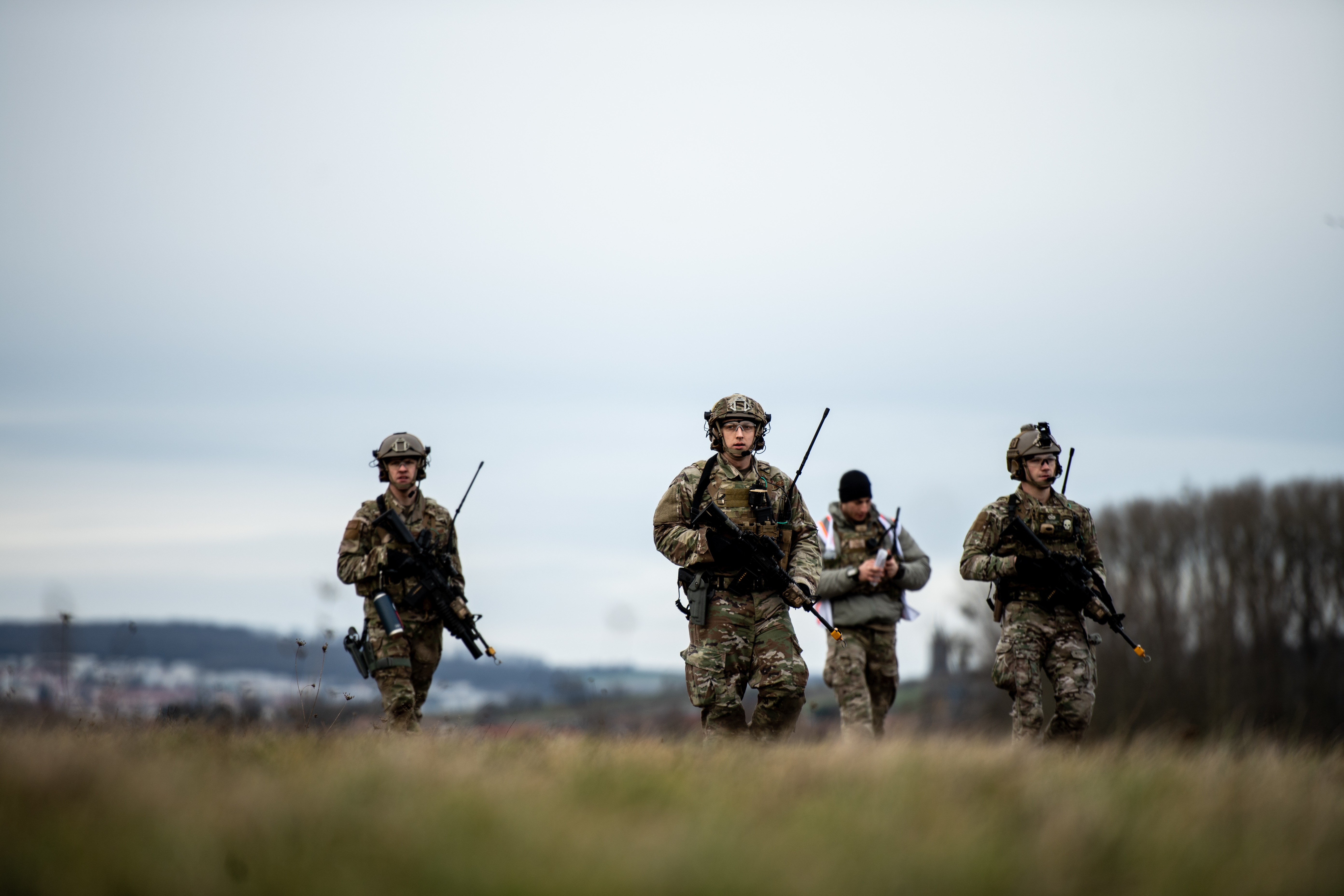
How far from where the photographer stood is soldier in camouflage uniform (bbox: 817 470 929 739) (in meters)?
11.0

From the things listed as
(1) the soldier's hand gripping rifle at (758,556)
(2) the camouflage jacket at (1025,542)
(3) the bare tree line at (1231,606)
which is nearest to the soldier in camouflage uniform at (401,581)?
(1) the soldier's hand gripping rifle at (758,556)

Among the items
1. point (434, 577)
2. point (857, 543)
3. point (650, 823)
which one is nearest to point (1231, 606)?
point (857, 543)

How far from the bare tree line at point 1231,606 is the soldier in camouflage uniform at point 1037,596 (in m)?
39.4

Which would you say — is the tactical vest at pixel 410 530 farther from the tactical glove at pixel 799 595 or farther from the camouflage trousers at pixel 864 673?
the camouflage trousers at pixel 864 673

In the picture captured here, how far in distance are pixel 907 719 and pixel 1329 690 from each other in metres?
44.1

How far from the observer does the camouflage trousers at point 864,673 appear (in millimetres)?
10969

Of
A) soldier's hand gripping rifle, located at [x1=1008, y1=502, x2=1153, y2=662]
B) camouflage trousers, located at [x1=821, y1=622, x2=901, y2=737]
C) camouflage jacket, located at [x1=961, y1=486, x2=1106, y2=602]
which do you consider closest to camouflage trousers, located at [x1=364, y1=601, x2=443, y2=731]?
camouflage trousers, located at [x1=821, y1=622, x2=901, y2=737]

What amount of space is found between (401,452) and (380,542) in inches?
28.3

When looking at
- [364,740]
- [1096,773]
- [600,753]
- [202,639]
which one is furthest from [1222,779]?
[202,639]

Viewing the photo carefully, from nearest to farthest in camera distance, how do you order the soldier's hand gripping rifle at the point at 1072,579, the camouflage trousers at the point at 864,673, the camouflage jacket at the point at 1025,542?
the soldier's hand gripping rifle at the point at 1072,579 < the camouflage jacket at the point at 1025,542 < the camouflage trousers at the point at 864,673

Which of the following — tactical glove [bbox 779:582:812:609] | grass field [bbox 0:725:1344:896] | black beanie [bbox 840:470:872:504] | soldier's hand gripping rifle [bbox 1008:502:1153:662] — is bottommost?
grass field [bbox 0:725:1344:896]

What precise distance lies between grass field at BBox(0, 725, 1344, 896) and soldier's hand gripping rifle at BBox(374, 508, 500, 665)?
365cm

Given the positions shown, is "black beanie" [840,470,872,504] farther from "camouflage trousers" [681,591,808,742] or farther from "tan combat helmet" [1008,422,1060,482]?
"camouflage trousers" [681,591,808,742]

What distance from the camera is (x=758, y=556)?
8.48m
